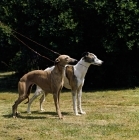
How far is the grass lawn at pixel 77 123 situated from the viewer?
833 cm

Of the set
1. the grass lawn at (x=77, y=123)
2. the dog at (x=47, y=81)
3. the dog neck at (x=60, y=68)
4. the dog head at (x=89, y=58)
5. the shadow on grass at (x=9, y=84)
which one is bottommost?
the shadow on grass at (x=9, y=84)

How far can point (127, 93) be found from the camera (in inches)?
631

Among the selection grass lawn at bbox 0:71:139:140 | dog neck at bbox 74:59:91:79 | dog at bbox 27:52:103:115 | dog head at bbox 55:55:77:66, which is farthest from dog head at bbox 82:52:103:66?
grass lawn at bbox 0:71:139:140

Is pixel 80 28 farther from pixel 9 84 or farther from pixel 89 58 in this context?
pixel 9 84

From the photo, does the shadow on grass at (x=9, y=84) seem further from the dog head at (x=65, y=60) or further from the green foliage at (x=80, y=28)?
the dog head at (x=65, y=60)

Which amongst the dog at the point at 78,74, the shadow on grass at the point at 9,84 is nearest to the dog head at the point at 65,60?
the dog at the point at 78,74

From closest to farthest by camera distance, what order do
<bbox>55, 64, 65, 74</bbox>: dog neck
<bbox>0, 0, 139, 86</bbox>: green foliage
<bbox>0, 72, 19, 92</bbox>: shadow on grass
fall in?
<bbox>55, 64, 65, 74</bbox>: dog neck < <bbox>0, 0, 139, 86</bbox>: green foliage < <bbox>0, 72, 19, 92</bbox>: shadow on grass

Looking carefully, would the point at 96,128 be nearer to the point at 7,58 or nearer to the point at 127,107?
the point at 127,107

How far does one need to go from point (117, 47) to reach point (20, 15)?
478 cm

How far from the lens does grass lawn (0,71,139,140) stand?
833 centimetres

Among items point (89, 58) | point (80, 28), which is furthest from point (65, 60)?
point (80, 28)

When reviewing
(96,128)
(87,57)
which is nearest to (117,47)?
(87,57)

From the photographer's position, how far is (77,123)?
952 cm

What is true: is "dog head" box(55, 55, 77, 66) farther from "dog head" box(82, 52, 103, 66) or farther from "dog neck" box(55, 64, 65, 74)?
"dog head" box(82, 52, 103, 66)
